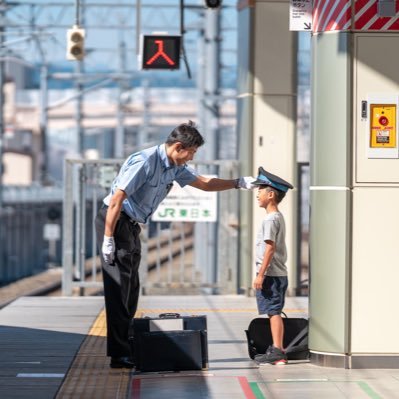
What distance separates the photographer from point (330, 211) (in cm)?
948

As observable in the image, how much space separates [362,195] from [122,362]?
6.76 feet

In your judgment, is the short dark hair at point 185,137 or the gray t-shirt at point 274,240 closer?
the short dark hair at point 185,137

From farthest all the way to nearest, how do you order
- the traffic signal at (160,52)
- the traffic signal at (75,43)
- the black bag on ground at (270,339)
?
1. the traffic signal at (75,43)
2. the traffic signal at (160,52)
3. the black bag on ground at (270,339)

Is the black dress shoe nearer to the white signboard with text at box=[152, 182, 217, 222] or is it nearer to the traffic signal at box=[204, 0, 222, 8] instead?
the white signboard with text at box=[152, 182, 217, 222]

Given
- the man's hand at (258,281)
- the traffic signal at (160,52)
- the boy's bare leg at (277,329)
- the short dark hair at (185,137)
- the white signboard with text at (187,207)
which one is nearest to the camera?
the short dark hair at (185,137)

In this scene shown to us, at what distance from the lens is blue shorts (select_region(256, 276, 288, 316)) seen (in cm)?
979

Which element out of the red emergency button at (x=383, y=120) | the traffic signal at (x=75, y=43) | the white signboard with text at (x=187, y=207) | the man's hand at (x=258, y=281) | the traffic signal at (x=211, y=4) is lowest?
the man's hand at (x=258, y=281)

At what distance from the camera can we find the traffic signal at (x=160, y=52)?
1736 cm

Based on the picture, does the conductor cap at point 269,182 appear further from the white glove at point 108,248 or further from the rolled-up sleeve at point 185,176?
the white glove at point 108,248

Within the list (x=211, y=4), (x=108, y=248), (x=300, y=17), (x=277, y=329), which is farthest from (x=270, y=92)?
(x=108, y=248)

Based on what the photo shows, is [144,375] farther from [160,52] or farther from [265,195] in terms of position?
[160,52]

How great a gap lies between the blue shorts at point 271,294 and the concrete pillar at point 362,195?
0.46 metres

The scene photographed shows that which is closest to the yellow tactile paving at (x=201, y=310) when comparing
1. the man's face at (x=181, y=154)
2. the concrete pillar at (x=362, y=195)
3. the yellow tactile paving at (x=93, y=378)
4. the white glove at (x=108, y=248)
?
the yellow tactile paving at (x=93, y=378)

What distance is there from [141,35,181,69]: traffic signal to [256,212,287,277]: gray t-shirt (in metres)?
7.76
